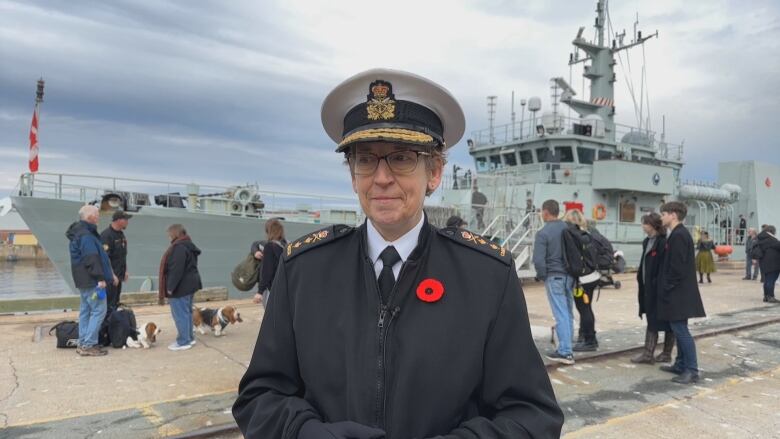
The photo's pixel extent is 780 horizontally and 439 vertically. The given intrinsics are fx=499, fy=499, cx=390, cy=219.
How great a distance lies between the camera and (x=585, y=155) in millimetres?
17062

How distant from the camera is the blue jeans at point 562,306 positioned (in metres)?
5.14

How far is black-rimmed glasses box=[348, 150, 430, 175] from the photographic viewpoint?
4.23 feet

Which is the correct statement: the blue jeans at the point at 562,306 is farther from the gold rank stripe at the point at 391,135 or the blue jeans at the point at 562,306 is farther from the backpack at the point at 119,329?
the backpack at the point at 119,329

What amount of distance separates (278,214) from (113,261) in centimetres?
626

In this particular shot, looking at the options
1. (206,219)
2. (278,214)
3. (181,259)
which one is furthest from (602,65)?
(181,259)

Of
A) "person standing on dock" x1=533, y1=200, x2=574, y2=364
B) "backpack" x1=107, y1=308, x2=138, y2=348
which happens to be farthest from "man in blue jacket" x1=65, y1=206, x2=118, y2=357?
"person standing on dock" x1=533, y1=200, x2=574, y2=364

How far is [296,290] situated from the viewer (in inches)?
53.5

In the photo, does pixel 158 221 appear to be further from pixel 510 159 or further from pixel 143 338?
pixel 510 159

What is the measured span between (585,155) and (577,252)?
13.0 metres

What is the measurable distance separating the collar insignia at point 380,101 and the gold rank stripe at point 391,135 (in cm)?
6

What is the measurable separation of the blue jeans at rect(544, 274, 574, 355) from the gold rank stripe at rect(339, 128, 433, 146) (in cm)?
437

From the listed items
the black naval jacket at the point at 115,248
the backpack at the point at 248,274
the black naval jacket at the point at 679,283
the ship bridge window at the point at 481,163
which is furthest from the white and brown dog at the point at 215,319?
the ship bridge window at the point at 481,163

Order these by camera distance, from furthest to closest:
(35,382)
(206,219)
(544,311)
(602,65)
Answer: (602,65), (206,219), (544,311), (35,382)

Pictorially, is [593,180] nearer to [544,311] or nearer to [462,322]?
[544,311]
